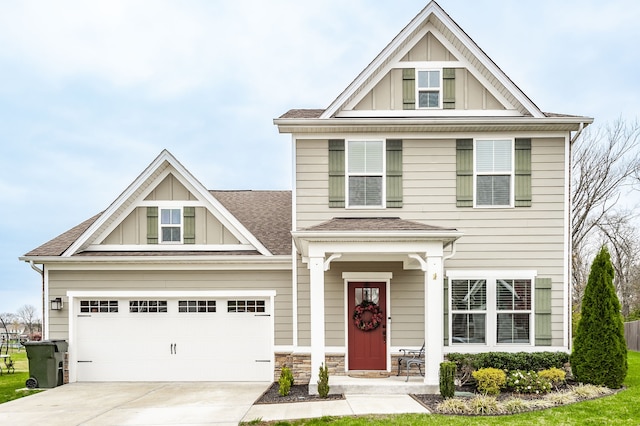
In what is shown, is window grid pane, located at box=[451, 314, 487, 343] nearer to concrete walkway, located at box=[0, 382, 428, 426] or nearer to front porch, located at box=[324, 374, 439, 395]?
front porch, located at box=[324, 374, 439, 395]

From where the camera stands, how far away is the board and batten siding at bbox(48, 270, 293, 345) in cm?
1284

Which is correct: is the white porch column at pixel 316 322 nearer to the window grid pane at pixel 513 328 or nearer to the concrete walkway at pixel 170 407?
the concrete walkway at pixel 170 407

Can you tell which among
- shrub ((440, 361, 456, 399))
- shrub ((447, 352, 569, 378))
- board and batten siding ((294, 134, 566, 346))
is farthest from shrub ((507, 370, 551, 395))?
board and batten siding ((294, 134, 566, 346))

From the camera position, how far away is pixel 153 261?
41.5 feet

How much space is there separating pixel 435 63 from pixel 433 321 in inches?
228

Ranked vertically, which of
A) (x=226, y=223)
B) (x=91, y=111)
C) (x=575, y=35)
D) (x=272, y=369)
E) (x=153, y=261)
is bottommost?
(x=272, y=369)

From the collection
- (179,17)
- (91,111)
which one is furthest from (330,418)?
(91,111)

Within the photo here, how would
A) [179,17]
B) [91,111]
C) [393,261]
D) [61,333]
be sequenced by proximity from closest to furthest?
1. [393,261]
2. [61,333]
3. [179,17]
4. [91,111]

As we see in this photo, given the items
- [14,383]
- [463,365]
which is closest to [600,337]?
[463,365]

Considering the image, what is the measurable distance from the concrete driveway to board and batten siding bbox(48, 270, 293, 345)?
201 cm

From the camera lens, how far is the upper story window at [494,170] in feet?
39.9

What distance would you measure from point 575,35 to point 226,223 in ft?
54.9

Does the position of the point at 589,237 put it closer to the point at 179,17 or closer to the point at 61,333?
the point at 179,17

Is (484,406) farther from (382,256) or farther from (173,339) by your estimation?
(173,339)
